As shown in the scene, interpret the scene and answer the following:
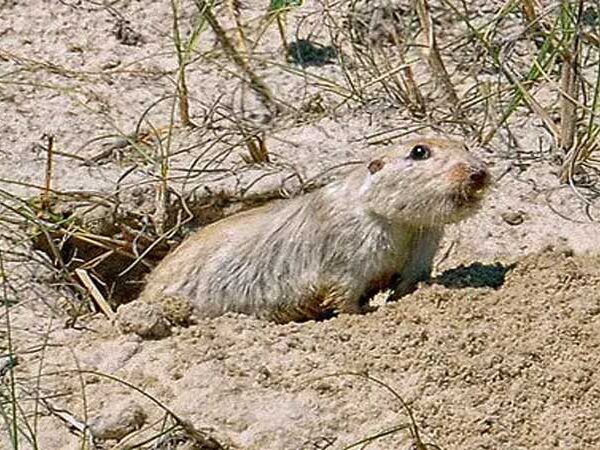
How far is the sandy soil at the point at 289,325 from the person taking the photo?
14.0ft

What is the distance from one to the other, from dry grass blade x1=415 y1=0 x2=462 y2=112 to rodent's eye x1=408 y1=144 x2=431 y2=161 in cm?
114

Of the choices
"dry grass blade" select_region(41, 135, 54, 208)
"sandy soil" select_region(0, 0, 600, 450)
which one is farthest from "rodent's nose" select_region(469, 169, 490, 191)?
"dry grass blade" select_region(41, 135, 54, 208)

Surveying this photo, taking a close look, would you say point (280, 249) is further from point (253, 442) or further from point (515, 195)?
→ point (253, 442)

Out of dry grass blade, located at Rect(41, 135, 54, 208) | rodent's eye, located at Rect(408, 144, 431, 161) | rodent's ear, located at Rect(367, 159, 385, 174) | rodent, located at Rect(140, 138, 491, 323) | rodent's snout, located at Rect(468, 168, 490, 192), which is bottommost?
rodent, located at Rect(140, 138, 491, 323)

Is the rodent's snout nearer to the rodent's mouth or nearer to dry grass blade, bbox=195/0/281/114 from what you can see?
the rodent's mouth

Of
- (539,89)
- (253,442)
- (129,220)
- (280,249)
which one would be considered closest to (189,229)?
(129,220)

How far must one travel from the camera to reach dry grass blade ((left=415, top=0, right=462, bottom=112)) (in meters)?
6.27

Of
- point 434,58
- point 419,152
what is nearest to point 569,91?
point 434,58

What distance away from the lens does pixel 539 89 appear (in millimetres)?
6715

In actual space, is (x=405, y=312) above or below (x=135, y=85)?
below

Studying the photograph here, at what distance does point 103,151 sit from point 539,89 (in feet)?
6.18

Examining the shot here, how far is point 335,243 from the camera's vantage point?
539 centimetres

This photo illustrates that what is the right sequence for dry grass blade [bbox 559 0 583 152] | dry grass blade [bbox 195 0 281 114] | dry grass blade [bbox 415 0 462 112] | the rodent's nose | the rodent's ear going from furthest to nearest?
dry grass blade [bbox 195 0 281 114]
dry grass blade [bbox 415 0 462 112]
dry grass blade [bbox 559 0 583 152]
the rodent's ear
the rodent's nose

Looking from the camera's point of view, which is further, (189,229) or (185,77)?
(185,77)
